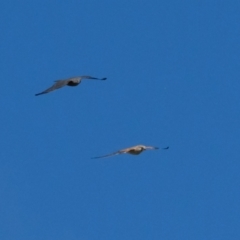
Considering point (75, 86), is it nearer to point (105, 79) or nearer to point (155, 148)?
point (105, 79)

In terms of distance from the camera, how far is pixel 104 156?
63.7 m

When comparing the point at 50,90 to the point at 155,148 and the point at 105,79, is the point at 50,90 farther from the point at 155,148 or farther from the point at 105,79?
the point at 155,148

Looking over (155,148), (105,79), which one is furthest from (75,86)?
(155,148)

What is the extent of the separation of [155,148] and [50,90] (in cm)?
787

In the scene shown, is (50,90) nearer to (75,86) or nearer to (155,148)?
(75,86)

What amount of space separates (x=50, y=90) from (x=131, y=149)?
22.4ft

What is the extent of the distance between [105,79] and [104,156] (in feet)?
13.1

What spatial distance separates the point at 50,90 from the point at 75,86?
265 cm

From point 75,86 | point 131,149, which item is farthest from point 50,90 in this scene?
point 131,149

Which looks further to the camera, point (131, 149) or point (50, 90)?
point (131, 149)

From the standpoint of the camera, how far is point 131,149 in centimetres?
6750

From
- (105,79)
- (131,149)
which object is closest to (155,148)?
(131,149)

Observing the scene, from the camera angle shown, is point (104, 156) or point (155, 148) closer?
point (104, 156)

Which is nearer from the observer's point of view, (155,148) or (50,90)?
(50,90)
